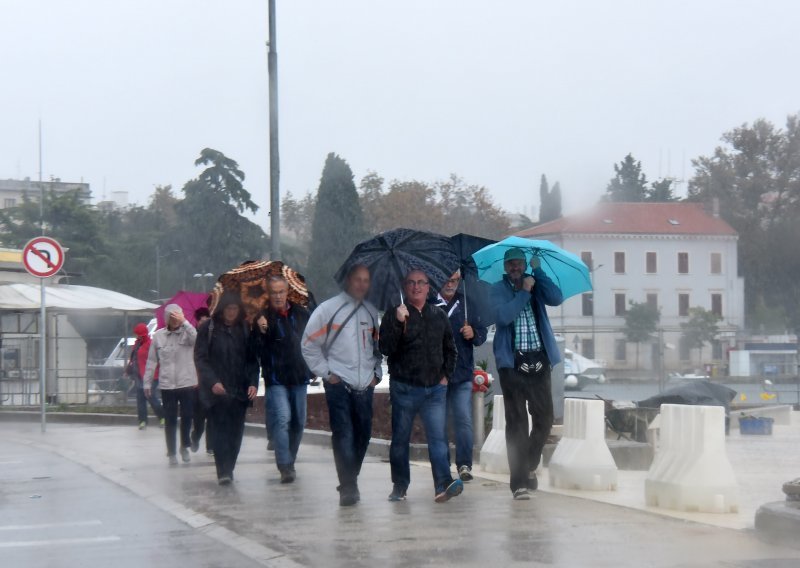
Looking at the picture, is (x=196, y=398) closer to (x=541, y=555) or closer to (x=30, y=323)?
(x=541, y=555)

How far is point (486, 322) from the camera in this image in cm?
1081

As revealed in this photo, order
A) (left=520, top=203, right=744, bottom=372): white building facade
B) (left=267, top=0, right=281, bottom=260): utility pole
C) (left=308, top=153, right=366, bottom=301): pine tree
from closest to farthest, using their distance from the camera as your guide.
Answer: (left=267, top=0, right=281, bottom=260): utility pole < (left=520, top=203, right=744, bottom=372): white building facade < (left=308, top=153, right=366, bottom=301): pine tree

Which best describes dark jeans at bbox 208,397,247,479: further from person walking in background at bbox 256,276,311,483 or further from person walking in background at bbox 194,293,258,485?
person walking in background at bbox 256,276,311,483

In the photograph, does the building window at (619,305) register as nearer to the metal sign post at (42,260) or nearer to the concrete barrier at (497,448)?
the metal sign post at (42,260)

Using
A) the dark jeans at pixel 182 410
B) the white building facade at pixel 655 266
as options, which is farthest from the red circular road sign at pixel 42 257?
the white building facade at pixel 655 266

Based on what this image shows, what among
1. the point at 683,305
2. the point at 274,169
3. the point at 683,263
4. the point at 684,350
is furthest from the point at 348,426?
the point at 683,263

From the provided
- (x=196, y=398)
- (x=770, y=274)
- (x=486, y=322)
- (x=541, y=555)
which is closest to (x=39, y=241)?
(x=196, y=398)

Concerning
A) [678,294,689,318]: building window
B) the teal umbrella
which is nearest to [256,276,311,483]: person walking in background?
the teal umbrella

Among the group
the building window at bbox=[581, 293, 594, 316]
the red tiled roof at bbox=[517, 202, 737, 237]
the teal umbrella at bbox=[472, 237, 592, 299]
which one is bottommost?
the teal umbrella at bbox=[472, 237, 592, 299]

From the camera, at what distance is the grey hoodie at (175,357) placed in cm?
1412

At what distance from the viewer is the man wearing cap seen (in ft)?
32.6

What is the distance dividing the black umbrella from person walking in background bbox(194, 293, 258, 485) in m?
1.91

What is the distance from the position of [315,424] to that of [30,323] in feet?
54.2

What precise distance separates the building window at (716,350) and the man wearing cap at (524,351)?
1946cm
